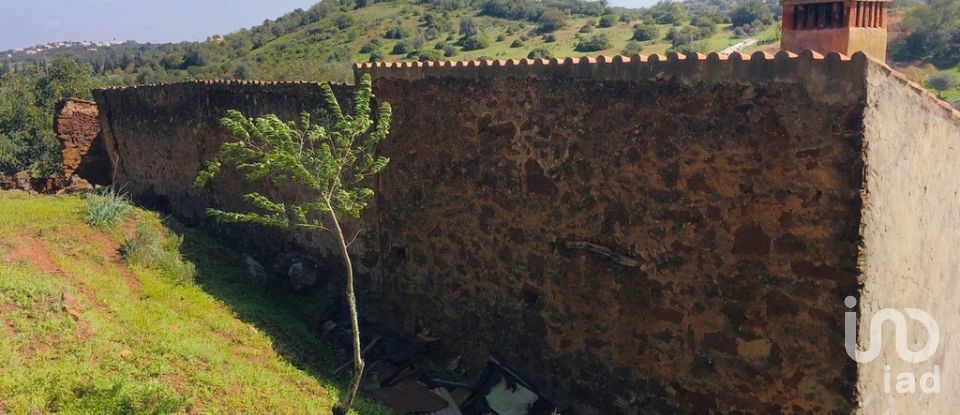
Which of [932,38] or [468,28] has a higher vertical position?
[468,28]

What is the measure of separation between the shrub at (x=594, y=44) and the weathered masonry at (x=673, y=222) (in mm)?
29026

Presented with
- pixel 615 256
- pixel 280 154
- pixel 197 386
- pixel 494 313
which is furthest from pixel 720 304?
pixel 197 386

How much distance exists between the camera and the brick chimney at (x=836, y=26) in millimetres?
7652

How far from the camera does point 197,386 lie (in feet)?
19.8

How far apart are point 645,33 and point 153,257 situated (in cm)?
3521

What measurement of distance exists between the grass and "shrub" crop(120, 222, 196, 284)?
15 millimetres

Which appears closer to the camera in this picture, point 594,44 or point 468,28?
point 594,44

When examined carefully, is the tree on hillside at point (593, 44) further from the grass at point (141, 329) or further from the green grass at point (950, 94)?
the grass at point (141, 329)

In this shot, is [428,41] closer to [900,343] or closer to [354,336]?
[354,336]

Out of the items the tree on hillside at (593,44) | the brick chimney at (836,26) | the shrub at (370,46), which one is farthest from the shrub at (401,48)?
the brick chimney at (836,26)

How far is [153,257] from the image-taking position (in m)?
8.85

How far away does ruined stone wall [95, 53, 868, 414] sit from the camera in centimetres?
526

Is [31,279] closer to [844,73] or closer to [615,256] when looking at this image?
[615,256]

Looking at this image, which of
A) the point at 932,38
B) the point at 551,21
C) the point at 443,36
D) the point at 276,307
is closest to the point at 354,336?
the point at 276,307
